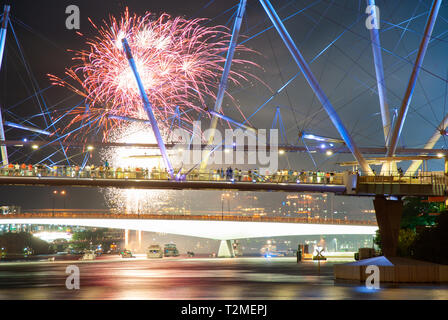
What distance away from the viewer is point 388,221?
48625 millimetres

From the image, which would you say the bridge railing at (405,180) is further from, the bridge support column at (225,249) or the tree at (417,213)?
the bridge support column at (225,249)

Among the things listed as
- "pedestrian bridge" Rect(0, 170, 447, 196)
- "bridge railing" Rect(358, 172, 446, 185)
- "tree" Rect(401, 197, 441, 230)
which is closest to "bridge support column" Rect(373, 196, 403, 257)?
"bridge railing" Rect(358, 172, 446, 185)

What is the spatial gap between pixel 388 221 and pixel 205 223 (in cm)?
5507

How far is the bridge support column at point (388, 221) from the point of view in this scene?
47.3 m

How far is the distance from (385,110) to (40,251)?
491 ft

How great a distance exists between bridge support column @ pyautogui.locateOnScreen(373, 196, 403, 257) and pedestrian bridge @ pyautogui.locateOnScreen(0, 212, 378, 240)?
169 feet

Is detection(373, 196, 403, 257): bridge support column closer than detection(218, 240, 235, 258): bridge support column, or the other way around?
detection(373, 196, 403, 257): bridge support column

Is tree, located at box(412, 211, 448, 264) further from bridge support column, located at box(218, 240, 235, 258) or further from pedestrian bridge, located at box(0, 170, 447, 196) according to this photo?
bridge support column, located at box(218, 240, 235, 258)

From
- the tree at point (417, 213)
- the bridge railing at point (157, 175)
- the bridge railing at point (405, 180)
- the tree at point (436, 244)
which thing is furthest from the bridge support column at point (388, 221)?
the tree at point (417, 213)

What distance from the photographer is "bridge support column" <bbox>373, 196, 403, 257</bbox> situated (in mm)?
47312

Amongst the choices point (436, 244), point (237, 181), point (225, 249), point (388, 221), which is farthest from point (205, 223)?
point (436, 244)

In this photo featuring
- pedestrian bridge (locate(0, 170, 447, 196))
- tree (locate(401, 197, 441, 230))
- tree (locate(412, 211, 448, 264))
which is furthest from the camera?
tree (locate(401, 197, 441, 230))
